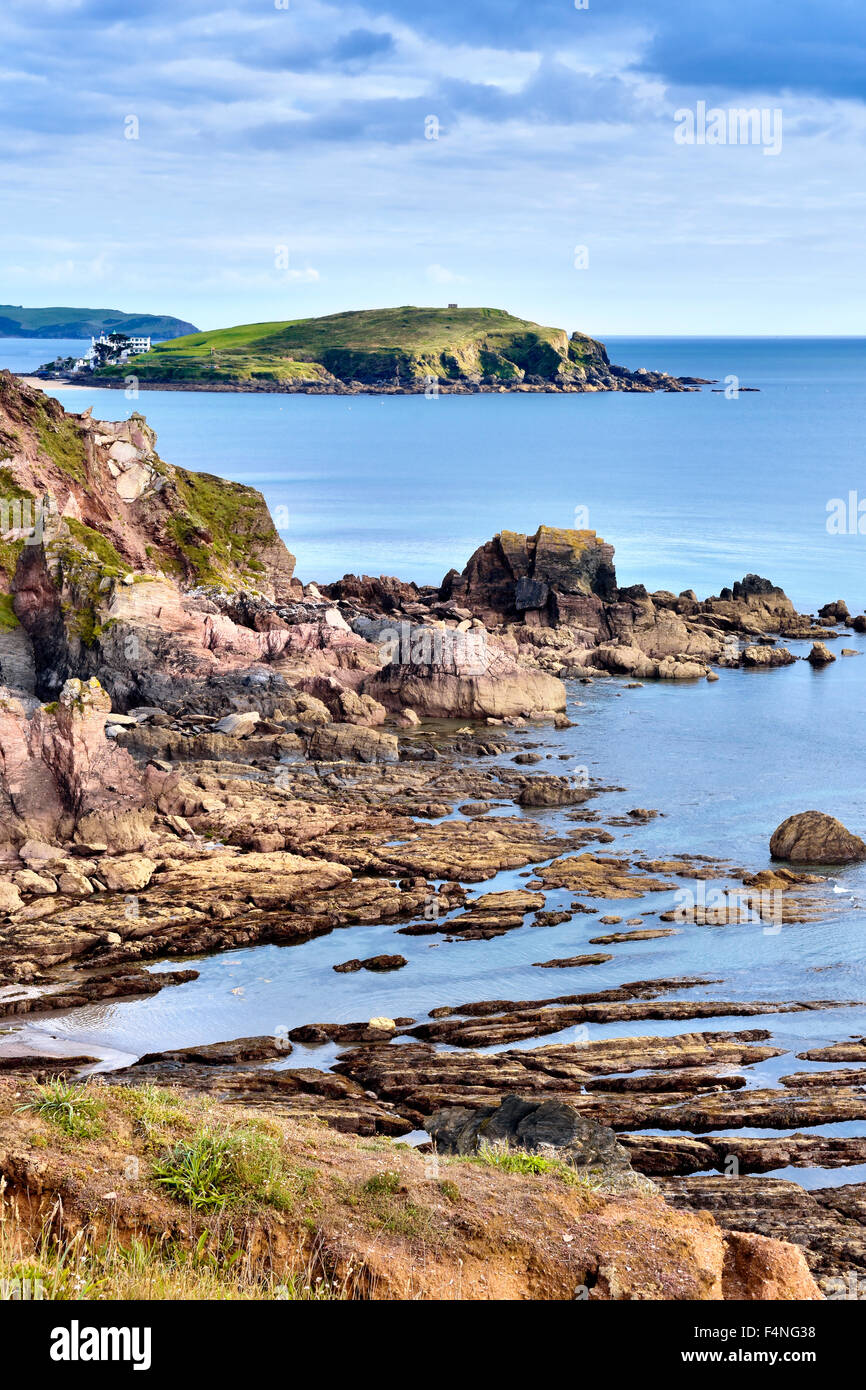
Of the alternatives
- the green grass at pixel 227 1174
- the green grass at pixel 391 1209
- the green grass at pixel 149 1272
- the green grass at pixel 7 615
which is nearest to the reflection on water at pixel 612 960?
the green grass at pixel 391 1209

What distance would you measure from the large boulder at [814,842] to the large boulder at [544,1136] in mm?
19952

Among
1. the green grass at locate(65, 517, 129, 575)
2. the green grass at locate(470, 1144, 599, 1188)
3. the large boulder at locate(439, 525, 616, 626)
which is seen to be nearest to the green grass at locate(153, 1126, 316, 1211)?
the green grass at locate(470, 1144, 599, 1188)

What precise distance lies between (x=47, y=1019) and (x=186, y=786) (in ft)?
42.3

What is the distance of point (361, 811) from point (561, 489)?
304ft

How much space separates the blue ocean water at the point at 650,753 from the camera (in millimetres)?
29016

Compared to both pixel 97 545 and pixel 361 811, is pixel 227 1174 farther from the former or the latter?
pixel 97 545

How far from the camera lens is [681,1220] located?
12.8 metres

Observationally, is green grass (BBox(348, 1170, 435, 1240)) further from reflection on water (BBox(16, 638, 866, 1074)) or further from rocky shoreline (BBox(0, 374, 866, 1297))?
reflection on water (BBox(16, 638, 866, 1074))

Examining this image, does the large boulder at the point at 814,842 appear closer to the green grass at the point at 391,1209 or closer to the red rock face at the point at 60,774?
the red rock face at the point at 60,774

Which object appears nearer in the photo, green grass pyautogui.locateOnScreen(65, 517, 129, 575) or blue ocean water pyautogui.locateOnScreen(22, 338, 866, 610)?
green grass pyautogui.locateOnScreen(65, 517, 129, 575)

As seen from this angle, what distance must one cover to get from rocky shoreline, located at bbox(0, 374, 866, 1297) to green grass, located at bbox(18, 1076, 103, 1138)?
23.0 ft

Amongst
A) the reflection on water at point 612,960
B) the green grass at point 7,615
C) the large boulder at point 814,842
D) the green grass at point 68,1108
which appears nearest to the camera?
the green grass at point 68,1108

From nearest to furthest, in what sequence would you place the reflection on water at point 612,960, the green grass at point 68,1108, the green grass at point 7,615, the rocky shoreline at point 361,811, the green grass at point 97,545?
the green grass at point 68,1108 < the rocky shoreline at point 361,811 < the reflection on water at point 612,960 < the green grass at point 7,615 < the green grass at point 97,545

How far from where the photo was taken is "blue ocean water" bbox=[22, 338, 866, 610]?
9219cm
